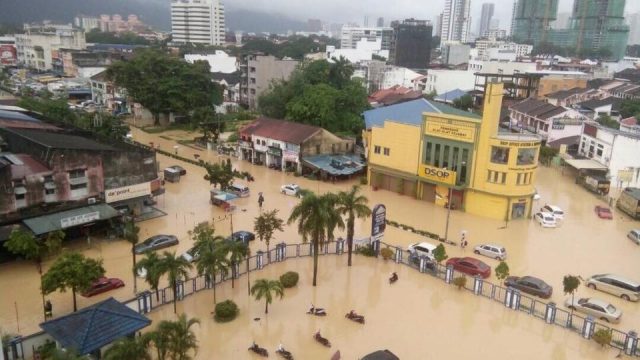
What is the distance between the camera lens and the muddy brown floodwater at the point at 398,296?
20.8 m

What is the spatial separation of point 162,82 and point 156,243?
149 feet

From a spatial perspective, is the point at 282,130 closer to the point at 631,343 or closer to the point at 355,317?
the point at 355,317

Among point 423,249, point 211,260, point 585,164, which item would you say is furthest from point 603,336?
point 585,164

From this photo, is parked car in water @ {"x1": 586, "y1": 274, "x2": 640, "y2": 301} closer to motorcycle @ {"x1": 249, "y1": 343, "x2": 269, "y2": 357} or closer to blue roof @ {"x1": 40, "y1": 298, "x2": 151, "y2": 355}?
motorcycle @ {"x1": 249, "y1": 343, "x2": 269, "y2": 357}

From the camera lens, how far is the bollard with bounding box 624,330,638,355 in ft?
66.2

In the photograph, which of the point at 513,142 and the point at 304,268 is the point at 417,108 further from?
the point at 304,268

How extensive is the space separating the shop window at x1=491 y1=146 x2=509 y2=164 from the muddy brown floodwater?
4.53 metres

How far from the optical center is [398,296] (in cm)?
2498

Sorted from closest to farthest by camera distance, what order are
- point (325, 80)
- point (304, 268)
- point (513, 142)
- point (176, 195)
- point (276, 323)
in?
point (276, 323) → point (304, 268) → point (513, 142) → point (176, 195) → point (325, 80)

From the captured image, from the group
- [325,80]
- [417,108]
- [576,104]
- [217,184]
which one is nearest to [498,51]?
[576,104]

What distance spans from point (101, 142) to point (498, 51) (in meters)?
117

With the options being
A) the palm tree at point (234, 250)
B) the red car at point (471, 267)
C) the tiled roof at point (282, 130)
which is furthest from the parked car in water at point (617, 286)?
the tiled roof at point (282, 130)

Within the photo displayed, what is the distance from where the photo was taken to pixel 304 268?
27.9 m

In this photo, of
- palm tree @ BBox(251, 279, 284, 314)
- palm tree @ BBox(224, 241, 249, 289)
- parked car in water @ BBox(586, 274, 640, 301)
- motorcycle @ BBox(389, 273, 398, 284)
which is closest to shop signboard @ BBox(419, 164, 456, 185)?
parked car in water @ BBox(586, 274, 640, 301)
